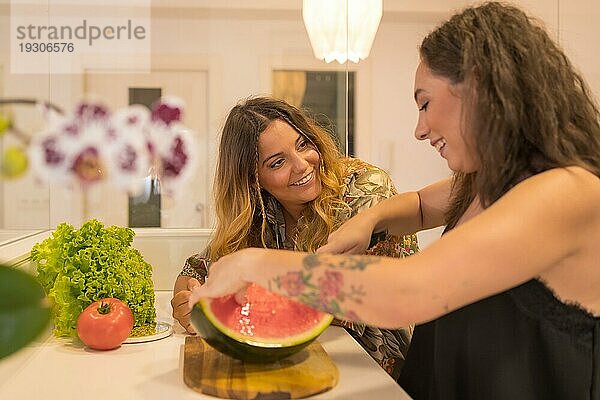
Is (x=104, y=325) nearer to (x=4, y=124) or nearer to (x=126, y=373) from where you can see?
(x=126, y=373)

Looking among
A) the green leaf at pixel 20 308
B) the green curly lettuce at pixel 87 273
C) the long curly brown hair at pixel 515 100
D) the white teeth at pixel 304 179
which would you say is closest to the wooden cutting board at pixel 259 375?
the green curly lettuce at pixel 87 273

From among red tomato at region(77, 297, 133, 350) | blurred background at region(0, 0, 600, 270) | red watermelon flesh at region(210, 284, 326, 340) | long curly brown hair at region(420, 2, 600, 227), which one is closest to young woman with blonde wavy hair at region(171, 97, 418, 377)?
red tomato at region(77, 297, 133, 350)

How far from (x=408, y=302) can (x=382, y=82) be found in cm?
197

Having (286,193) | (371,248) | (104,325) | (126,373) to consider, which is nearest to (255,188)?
(286,193)

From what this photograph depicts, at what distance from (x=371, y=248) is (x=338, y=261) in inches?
32.0

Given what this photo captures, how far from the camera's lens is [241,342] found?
1457mm

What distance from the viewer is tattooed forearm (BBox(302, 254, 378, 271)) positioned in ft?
3.93

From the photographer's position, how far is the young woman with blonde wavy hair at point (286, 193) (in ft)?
6.89

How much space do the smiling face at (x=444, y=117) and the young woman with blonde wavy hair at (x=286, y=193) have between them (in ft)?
2.30

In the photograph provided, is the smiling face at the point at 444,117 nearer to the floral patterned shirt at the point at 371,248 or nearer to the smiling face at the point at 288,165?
the floral patterned shirt at the point at 371,248

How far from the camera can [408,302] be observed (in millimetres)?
1126

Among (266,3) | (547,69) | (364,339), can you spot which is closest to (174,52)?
(266,3)

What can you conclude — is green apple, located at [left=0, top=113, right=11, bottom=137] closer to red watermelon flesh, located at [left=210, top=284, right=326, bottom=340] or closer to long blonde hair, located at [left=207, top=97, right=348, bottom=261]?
red watermelon flesh, located at [left=210, top=284, right=326, bottom=340]

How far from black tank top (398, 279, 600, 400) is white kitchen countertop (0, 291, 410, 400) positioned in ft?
0.49
